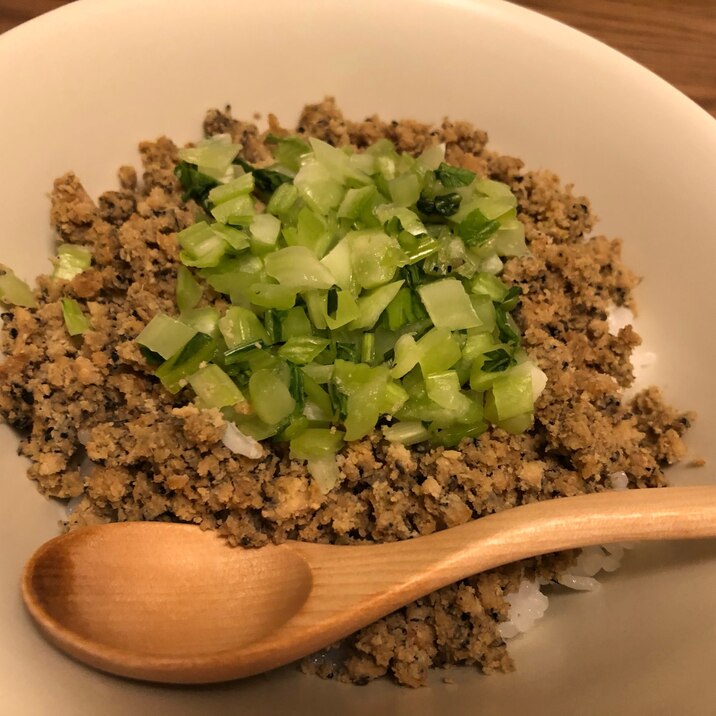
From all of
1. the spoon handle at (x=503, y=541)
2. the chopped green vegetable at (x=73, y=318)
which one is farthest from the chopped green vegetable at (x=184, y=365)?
the spoon handle at (x=503, y=541)

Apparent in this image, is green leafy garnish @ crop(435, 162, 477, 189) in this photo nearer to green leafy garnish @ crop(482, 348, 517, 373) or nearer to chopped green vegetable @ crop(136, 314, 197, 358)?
green leafy garnish @ crop(482, 348, 517, 373)

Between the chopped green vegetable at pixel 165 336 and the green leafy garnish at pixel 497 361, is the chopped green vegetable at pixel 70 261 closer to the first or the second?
the chopped green vegetable at pixel 165 336

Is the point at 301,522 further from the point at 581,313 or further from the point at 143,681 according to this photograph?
the point at 581,313

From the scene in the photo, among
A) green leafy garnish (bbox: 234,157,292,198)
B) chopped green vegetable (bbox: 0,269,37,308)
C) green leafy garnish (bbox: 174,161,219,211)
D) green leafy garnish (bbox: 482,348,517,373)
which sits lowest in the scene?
green leafy garnish (bbox: 482,348,517,373)

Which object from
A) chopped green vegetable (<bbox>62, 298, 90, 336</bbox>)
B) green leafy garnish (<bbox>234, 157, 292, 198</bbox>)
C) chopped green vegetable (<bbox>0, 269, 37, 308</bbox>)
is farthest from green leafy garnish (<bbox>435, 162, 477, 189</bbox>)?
chopped green vegetable (<bbox>0, 269, 37, 308</bbox>)

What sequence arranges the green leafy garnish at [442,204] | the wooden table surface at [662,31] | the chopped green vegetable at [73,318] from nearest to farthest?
the chopped green vegetable at [73,318], the green leafy garnish at [442,204], the wooden table surface at [662,31]

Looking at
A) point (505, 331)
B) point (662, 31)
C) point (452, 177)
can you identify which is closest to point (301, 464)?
point (505, 331)

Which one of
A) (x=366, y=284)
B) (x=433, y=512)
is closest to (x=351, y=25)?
(x=366, y=284)
